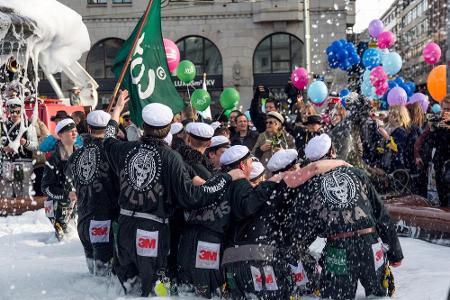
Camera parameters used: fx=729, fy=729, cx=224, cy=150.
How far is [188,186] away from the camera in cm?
562

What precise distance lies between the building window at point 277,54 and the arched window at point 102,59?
18.9ft

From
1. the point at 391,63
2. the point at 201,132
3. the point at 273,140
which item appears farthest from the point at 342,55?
the point at 201,132

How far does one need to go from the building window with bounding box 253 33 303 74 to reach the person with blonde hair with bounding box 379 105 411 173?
18678 mm

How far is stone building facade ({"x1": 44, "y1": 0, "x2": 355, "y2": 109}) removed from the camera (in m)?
28.6

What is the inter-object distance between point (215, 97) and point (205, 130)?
73.4 feet

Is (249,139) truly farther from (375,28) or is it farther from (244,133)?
(375,28)

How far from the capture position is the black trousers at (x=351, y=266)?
17.2ft

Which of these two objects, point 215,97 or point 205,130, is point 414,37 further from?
point 205,130

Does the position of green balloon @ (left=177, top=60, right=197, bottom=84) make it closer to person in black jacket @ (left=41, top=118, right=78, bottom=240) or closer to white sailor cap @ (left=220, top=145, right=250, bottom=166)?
person in black jacket @ (left=41, top=118, right=78, bottom=240)

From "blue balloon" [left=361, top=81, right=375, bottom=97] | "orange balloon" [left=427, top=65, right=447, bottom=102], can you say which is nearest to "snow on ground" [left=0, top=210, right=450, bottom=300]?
"orange balloon" [left=427, top=65, right=447, bottom=102]

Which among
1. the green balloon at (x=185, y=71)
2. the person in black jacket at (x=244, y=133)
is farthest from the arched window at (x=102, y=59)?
the person in black jacket at (x=244, y=133)

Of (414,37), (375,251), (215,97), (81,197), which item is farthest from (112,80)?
(414,37)

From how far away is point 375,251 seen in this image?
527cm

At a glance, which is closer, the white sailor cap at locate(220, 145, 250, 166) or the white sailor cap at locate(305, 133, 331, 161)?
the white sailor cap at locate(305, 133, 331, 161)
